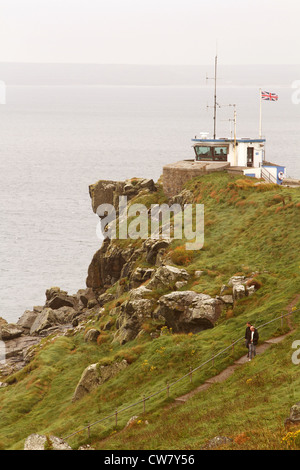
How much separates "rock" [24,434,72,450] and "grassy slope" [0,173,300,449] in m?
2.91

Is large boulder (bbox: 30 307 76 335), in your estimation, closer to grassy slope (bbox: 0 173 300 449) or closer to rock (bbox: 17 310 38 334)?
rock (bbox: 17 310 38 334)

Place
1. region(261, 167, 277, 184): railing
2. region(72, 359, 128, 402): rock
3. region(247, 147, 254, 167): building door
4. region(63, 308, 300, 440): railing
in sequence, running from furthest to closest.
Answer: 1. region(247, 147, 254, 167): building door
2. region(261, 167, 277, 184): railing
3. region(72, 359, 128, 402): rock
4. region(63, 308, 300, 440): railing

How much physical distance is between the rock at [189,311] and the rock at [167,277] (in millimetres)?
2700

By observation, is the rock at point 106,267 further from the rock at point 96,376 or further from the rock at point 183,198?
the rock at point 96,376

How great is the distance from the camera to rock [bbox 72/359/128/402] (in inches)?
1660

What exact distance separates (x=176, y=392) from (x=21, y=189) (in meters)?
151

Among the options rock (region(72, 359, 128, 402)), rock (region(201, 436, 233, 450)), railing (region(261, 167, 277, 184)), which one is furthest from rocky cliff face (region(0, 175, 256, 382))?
rock (region(201, 436, 233, 450))

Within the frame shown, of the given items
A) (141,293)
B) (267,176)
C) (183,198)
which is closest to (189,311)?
(141,293)

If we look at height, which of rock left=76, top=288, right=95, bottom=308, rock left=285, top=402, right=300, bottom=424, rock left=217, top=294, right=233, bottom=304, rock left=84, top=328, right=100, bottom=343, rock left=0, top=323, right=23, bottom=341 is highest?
rock left=285, top=402, right=300, bottom=424

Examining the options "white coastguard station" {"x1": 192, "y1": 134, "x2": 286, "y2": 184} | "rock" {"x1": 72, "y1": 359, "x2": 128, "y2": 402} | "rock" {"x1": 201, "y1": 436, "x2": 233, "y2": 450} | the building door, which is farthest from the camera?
the building door

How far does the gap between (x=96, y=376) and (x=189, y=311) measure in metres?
6.62

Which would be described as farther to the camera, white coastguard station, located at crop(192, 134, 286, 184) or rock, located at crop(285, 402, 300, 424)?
white coastguard station, located at crop(192, 134, 286, 184)
